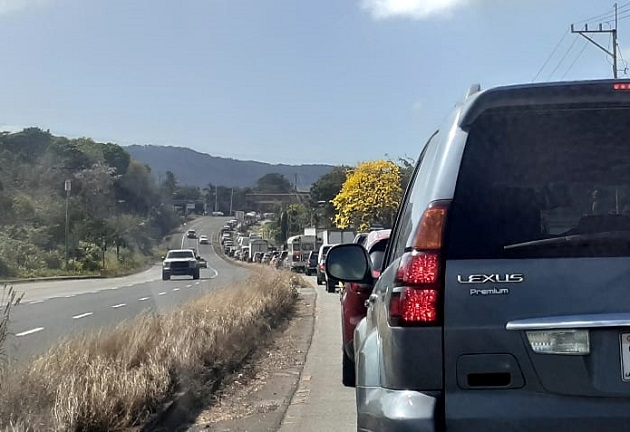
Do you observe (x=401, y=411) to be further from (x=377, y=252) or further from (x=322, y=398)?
(x=377, y=252)

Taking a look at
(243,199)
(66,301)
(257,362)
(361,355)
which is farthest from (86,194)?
(243,199)

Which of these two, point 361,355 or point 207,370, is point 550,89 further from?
point 207,370

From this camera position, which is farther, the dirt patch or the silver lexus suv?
the dirt patch

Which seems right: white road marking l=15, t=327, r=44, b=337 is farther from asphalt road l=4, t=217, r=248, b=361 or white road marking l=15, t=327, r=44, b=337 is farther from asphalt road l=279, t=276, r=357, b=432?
asphalt road l=279, t=276, r=357, b=432

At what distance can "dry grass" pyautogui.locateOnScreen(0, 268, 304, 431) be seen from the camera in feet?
22.6

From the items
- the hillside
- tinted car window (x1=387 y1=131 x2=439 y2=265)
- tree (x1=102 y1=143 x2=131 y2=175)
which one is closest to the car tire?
tinted car window (x1=387 y1=131 x2=439 y2=265)

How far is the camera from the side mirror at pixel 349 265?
5.10 meters

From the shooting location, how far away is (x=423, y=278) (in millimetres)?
3467

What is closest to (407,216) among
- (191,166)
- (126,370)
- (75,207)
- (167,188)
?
(126,370)

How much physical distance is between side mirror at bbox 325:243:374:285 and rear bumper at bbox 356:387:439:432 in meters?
1.38

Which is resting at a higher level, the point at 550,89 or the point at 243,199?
the point at 243,199

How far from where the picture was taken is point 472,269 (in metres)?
3.38

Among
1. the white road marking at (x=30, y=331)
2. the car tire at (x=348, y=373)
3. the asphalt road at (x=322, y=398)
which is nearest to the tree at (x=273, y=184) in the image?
the white road marking at (x=30, y=331)

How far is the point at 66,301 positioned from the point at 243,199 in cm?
12294
